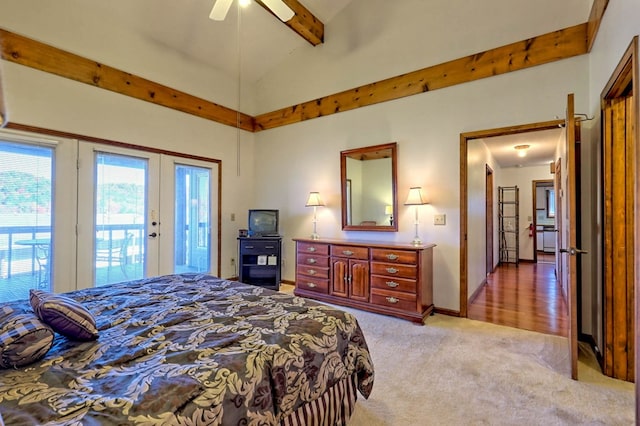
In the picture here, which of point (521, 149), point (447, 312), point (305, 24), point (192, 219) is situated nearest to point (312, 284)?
point (447, 312)

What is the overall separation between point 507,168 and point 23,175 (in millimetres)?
9528

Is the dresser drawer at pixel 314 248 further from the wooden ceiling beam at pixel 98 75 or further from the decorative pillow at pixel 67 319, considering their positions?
the decorative pillow at pixel 67 319

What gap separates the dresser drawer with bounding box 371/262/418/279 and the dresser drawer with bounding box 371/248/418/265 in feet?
0.15

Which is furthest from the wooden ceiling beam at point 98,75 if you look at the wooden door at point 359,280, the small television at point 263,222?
the wooden door at point 359,280

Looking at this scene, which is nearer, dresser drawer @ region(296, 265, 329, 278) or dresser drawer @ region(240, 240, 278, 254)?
dresser drawer @ region(296, 265, 329, 278)

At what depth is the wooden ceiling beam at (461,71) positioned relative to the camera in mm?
3016

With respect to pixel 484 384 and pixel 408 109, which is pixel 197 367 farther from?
pixel 408 109

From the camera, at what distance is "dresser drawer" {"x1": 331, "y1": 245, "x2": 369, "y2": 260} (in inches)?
146

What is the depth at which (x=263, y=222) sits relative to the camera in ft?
16.2

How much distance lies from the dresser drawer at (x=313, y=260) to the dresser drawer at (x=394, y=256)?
27.8 inches

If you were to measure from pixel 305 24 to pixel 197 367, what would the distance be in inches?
180

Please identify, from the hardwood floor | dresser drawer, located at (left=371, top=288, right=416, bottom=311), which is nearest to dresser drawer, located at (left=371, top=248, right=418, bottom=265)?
dresser drawer, located at (left=371, top=288, right=416, bottom=311)

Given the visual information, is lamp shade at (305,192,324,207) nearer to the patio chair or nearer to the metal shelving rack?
the patio chair

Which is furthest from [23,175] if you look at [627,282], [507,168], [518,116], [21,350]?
[507,168]
